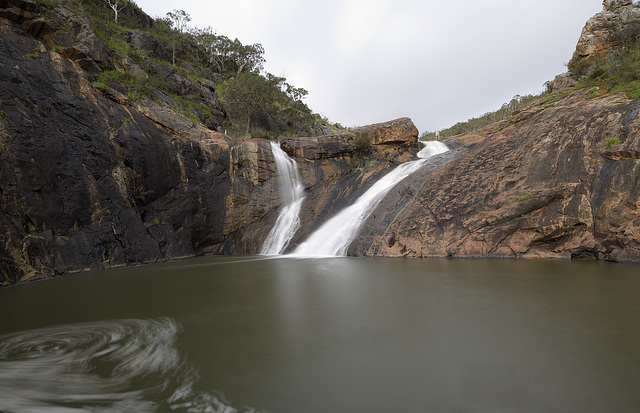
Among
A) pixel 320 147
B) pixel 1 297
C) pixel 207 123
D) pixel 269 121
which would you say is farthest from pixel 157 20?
pixel 1 297

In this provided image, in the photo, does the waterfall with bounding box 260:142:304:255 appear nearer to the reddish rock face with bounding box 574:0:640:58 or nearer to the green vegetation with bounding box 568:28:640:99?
the green vegetation with bounding box 568:28:640:99

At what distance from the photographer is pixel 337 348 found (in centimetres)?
379

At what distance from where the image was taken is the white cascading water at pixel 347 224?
14.1m

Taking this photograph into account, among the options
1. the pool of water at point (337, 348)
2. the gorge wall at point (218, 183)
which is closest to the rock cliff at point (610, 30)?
the gorge wall at point (218, 183)

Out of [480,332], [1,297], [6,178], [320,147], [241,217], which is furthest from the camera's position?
[320,147]

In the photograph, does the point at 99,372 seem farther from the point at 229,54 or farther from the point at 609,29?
the point at 229,54

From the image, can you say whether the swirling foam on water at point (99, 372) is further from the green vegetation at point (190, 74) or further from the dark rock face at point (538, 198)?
the green vegetation at point (190, 74)

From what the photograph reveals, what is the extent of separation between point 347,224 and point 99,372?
12366mm

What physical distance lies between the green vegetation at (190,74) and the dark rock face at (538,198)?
15.5m

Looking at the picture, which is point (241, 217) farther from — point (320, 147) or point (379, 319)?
point (379, 319)

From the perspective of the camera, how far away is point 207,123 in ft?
83.3

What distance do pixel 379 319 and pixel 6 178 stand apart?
12.4 m

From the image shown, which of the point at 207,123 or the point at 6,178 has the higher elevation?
the point at 207,123

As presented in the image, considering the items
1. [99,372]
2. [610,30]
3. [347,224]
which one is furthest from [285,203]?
[610,30]
